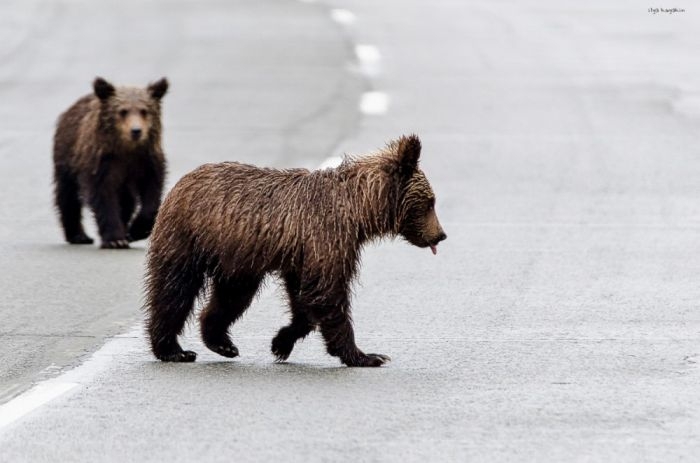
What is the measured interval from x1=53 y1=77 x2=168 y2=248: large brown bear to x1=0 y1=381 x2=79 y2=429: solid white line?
241 inches

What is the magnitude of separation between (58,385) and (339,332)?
1.42 metres

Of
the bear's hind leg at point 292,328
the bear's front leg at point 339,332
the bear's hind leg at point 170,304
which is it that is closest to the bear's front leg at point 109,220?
the bear's hind leg at point 170,304

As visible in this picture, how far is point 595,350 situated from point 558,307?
1.66 metres

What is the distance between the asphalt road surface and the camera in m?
7.32

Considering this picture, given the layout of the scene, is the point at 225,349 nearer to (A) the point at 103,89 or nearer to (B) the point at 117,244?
(B) the point at 117,244

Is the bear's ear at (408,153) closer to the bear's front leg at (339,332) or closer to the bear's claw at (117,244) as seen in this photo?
the bear's front leg at (339,332)

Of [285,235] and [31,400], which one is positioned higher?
[285,235]

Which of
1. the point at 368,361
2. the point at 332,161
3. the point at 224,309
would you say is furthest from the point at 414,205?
the point at 332,161

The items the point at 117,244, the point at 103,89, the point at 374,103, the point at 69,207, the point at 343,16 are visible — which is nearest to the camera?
the point at 117,244

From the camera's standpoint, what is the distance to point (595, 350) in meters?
9.30

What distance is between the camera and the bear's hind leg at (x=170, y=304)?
9.10 metres

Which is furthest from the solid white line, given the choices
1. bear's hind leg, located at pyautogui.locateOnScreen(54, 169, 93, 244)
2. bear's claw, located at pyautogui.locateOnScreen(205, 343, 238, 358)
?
bear's hind leg, located at pyautogui.locateOnScreen(54, 169, 93, 244)

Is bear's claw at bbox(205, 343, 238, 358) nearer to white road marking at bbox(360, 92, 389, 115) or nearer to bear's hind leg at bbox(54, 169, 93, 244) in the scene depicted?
bear's hind leg at bbox(54, 169, 93, 244)

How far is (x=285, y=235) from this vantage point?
8.87 meters
